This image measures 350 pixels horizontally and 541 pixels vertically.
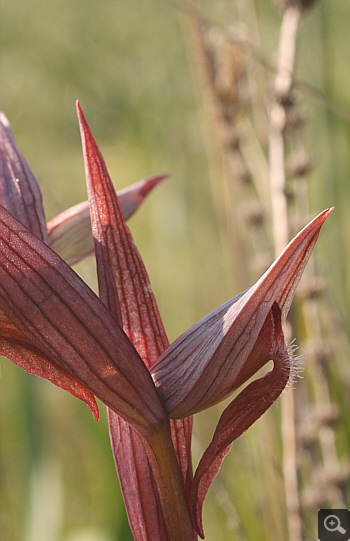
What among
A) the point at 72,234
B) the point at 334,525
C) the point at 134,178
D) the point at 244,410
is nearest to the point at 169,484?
the point at 244,410

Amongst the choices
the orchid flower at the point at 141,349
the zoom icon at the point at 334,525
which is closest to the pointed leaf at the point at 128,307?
the orchid flower at the point at 141,349

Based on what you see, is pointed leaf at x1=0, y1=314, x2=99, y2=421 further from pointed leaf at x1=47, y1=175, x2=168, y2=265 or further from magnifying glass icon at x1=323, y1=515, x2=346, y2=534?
magnifying glass icon at x1=323, y1=515, x2=346, y2=534

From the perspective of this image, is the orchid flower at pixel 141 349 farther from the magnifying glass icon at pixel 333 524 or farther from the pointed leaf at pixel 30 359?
the magnifying glass icon at pixel 333 524

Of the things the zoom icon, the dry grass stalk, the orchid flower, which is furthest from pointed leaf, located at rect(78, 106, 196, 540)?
the zoom icon

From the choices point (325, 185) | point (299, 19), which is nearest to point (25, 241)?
point (299, 19)

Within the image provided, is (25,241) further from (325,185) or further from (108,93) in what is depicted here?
(108,93)

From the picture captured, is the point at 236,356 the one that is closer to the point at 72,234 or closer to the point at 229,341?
the point at 229,341
